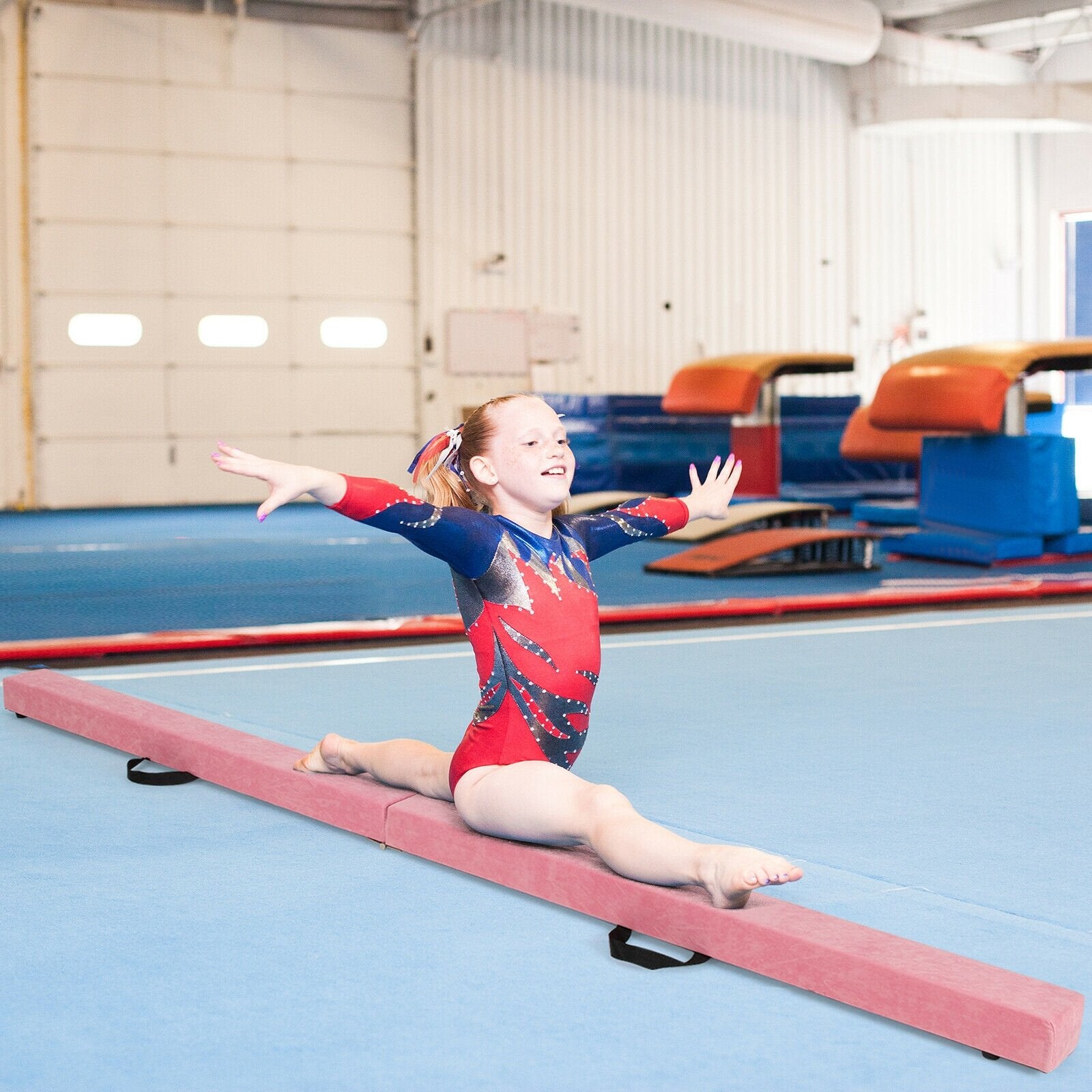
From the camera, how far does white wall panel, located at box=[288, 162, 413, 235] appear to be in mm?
14094

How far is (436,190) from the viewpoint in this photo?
572 inches

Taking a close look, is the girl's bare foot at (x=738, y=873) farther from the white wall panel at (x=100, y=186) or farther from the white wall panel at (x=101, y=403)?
the white wall panel at (x=100, y=186)

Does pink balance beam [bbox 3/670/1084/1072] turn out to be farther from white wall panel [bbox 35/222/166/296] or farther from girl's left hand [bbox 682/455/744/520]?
white wall panel [bbox 35/222/166/296]

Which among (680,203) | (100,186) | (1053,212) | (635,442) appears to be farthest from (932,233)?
(100,186)

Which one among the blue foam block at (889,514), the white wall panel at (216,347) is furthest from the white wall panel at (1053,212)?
the white wall panel at (216,347)

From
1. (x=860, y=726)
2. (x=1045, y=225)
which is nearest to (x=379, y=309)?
(x=1045, y=225)

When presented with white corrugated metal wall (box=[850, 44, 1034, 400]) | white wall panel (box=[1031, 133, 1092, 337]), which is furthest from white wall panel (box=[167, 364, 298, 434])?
white wall panel (box=[1031, 133, 1092, 337])

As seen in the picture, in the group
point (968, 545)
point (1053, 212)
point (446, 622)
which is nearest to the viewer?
point (446, 622)

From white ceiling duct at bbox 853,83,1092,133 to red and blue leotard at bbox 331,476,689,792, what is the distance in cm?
1436

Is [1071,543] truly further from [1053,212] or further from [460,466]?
[1053,212]

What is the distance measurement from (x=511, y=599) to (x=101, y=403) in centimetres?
1205

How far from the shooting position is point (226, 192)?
Result: 45.3 ft

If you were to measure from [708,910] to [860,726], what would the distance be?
1660mm

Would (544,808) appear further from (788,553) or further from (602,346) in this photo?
(602,346)
